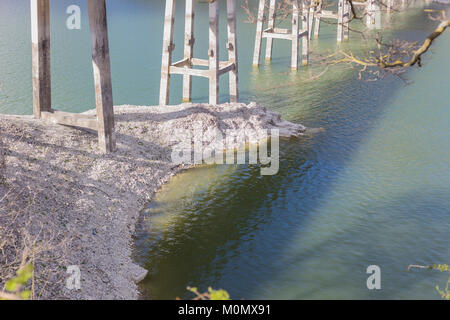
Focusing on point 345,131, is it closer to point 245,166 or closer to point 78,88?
point 245,166

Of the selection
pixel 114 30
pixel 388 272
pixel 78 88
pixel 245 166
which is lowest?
pixel 388 272

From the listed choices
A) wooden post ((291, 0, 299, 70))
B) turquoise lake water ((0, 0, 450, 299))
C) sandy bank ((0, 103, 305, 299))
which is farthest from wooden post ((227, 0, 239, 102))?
wooden post ((291, 0, 299, 70))

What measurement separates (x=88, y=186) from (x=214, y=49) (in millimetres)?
8218

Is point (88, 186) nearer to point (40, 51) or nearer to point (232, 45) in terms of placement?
point (40, 51)

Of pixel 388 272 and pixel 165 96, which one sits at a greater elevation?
pixel 165 96

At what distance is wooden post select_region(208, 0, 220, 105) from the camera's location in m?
18.8

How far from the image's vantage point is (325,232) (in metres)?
13.2

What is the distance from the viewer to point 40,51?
15.6 meters

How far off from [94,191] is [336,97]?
14.9 m

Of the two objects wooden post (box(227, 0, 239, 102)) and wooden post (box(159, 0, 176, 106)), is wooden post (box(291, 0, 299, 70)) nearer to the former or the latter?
wooden post (box(227, 0, 239, 102))

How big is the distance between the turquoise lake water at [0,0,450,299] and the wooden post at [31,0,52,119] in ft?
16.3

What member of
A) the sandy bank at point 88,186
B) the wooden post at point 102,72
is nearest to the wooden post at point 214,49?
the sandy bank at point 88,186

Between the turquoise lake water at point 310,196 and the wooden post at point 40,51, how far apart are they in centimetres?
497
